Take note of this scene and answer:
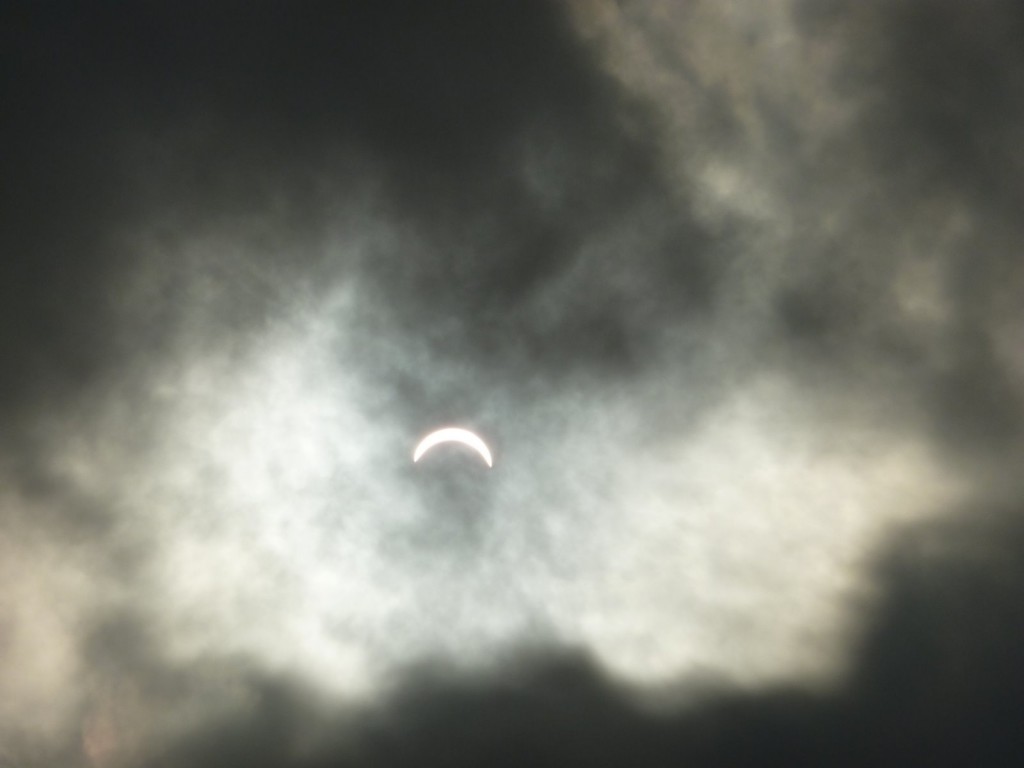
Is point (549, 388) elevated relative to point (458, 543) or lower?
elevated

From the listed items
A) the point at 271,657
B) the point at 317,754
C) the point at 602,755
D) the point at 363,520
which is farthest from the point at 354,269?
the point at 602,755

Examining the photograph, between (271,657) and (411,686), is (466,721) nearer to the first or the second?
(411,686)

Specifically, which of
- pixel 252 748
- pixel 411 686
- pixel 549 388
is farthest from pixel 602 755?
pixel 549 388

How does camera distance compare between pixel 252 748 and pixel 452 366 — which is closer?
pixel 452 366

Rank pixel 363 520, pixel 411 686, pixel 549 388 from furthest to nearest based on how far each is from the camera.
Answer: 1. pixel 411 686
2. pixel 363 520
3. pixel 549 388

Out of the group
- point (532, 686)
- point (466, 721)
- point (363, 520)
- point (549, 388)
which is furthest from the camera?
point (466, 721)

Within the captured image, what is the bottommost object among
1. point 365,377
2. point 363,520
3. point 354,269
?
point 363,520

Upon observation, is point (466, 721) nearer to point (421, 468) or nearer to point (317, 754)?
point (317, 754)
